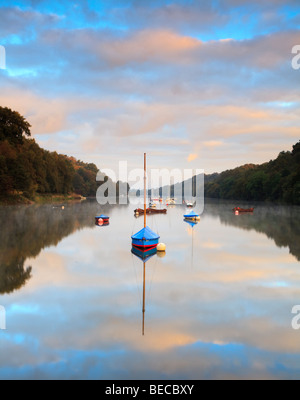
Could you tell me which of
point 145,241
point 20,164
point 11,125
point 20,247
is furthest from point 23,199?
point 145,241

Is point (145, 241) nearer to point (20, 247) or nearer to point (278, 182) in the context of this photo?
point (20, 247)

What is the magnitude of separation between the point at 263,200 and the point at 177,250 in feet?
420

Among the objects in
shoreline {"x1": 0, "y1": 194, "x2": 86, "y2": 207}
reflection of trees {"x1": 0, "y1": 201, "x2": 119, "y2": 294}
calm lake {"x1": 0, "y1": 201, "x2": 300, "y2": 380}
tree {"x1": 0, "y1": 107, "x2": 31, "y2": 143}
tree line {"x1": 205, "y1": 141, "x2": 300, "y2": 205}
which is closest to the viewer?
calm lake {"x1": 0, "y1": 201, "x2": 300, "y2": 380}

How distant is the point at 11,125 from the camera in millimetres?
99062

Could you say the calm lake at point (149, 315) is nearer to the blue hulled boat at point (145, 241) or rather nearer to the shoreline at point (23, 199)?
the blue hulled boat at point (145, 241)

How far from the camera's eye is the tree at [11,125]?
96.7m

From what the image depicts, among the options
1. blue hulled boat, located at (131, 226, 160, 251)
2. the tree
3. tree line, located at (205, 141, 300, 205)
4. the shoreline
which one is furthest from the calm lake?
tree line, located at (205, 141, 300, 205)

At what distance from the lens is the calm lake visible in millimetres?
10070

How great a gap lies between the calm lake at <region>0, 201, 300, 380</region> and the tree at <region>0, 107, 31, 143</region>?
76.9 metres

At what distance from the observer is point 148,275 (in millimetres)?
21625

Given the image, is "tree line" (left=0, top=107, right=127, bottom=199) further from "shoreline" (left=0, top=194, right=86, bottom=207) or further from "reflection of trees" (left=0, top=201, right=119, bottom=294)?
"reflection of trees" (left=0, top=201, right=119, bottom=294)

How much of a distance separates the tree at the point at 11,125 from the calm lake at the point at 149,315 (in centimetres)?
7687

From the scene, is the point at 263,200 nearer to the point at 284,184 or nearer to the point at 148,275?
the point at 284,184
